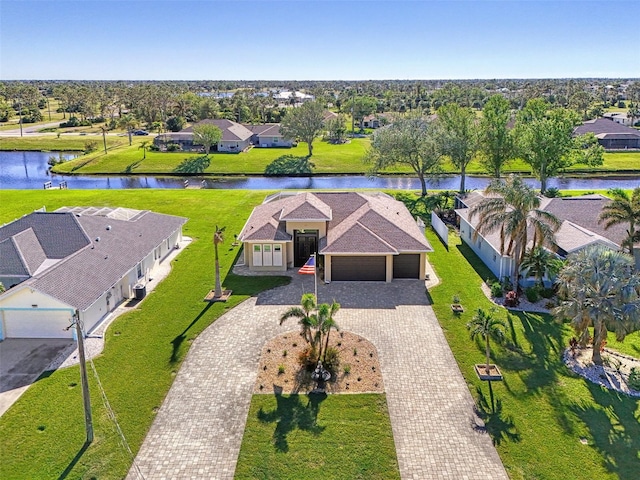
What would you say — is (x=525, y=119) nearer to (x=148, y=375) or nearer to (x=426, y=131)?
(x=426, y=131)

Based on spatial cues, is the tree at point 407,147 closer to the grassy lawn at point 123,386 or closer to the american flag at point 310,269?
the grassy lawn at point 123,386

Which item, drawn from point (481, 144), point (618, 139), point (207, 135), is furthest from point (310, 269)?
point (618, 139)

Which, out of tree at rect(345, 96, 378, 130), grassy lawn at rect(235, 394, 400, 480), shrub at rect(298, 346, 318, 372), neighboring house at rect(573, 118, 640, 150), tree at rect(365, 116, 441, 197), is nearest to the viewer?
grassy lawn at rect(235, 394, 400, 480)

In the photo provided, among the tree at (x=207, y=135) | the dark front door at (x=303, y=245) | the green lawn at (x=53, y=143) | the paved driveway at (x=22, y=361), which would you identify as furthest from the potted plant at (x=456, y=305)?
the green lawn at (x=53, y=143)

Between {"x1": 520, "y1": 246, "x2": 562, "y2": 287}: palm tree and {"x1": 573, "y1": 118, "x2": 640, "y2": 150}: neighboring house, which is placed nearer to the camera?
{"x1": 520, "y1": 246, "x2": 562, "y2": 287}: palm tree

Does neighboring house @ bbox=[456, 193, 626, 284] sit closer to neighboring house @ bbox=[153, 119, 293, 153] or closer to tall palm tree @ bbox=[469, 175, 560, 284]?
tall palm tree @ bbox=[469, 175, 560, 284]

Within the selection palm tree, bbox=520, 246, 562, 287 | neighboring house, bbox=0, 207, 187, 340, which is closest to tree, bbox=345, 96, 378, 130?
neighboring house, bbox=0, 207, 187, 340
